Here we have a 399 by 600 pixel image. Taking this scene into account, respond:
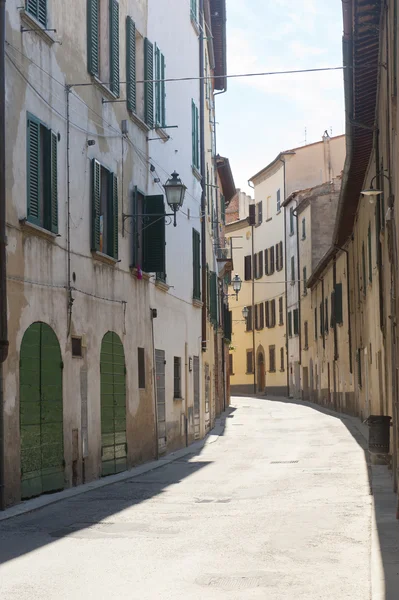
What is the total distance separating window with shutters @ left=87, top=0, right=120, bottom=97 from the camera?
56.2 ft

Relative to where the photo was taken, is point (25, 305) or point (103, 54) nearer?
point (25, 305)

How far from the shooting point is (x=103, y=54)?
59.3 ft

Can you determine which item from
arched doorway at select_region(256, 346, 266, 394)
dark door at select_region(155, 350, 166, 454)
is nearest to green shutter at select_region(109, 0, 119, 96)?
dark door at select_region(155, 350, 166, 454)

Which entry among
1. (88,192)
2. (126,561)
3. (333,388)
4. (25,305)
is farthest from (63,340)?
(333,388)

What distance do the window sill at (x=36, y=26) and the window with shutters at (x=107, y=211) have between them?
2.91 m

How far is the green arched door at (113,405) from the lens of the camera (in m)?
17.2

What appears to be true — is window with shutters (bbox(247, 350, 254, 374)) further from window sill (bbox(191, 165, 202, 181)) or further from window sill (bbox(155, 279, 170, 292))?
window sill (bbox(155, 279, 170, 292))

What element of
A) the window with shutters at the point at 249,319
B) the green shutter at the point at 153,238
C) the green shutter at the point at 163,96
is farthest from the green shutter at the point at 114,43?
the window with shutters at the point at 249,319

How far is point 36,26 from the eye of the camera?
554 inches

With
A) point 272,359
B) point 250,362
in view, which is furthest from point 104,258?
point 250,362

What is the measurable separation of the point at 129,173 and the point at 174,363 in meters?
6.25

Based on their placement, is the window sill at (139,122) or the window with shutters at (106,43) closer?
the window with shutters at (106,43)

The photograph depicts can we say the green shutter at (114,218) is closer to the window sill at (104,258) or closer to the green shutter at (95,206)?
the window sill at (104,258)

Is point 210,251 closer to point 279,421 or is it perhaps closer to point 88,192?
point 279,421
